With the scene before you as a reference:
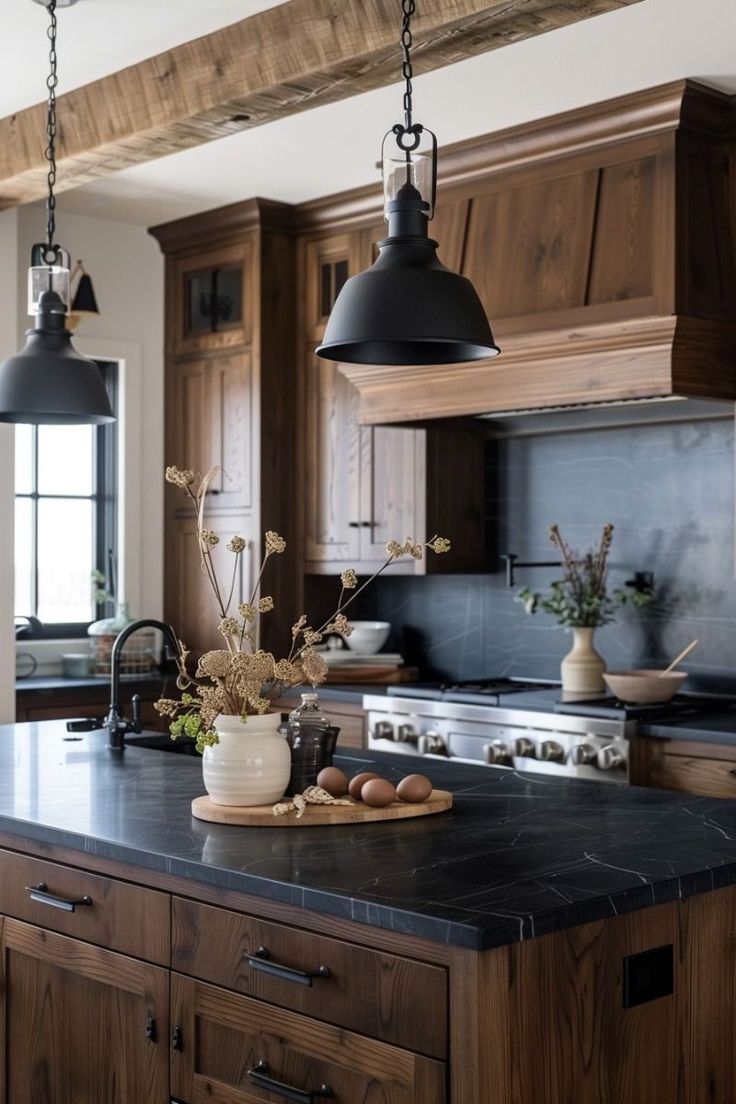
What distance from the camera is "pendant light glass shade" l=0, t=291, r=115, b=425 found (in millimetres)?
3305

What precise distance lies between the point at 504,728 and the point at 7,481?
226cm

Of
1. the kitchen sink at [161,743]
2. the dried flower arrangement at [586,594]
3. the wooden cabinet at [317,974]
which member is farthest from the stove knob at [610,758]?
the wooden cabinet at [317,974]

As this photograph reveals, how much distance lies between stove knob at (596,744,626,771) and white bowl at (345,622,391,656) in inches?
64.0

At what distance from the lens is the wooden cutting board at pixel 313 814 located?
8.64 feet

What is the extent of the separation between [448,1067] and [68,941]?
3.25 feet

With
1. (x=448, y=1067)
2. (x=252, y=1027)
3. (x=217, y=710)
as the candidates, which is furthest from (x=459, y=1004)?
(x=217, y=710)

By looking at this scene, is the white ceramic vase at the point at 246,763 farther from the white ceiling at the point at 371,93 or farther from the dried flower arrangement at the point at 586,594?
the dried flower arrangement at the point at 586,594

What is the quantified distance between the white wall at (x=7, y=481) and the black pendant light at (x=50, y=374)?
2097mm

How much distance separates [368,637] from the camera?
230 inches

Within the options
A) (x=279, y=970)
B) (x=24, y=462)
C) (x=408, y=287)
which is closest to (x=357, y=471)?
(x=24, y=462)

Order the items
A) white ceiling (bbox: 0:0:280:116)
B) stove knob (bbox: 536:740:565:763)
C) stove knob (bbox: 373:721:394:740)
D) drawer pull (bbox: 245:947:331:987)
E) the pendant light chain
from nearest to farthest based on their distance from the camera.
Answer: drawer pull (bbox: 245:947:331:987)
the pendant light chain
white ceiling (bbox: 0:0:280:116)
stove knob (bbox: 536:740:565:763)
stove knob (bbox: 373:721:394:740)

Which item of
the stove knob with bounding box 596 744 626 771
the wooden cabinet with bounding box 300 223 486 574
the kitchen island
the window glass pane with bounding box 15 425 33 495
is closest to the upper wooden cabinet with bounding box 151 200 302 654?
the wooden cabinet with bounding box 300 223 486 574

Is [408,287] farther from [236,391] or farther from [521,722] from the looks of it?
[236,391]

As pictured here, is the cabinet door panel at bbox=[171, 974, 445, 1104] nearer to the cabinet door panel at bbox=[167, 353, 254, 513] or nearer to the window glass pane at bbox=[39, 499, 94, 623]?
the cabinet door panel at bbox=[167, 353, 254, 513]
